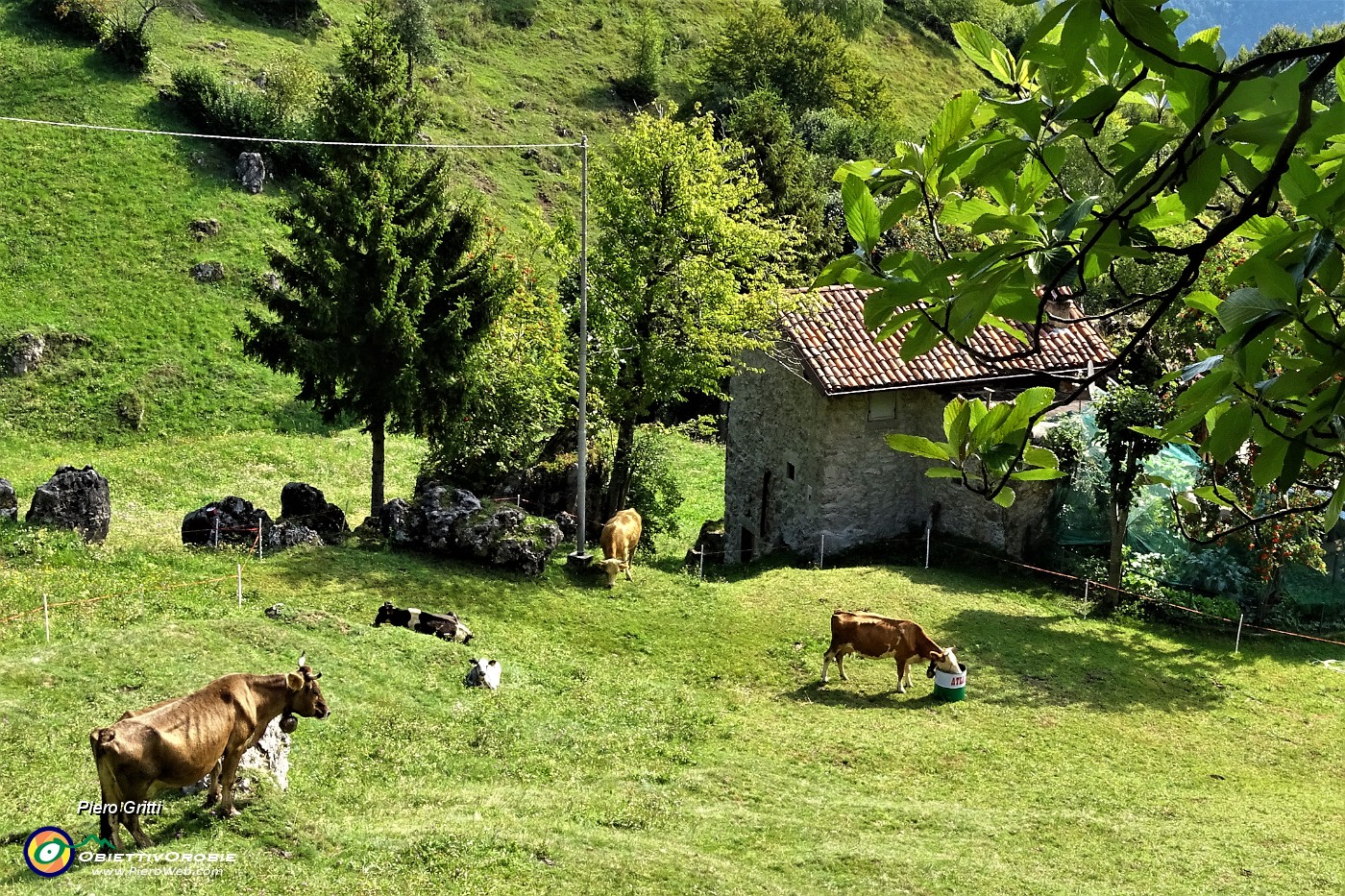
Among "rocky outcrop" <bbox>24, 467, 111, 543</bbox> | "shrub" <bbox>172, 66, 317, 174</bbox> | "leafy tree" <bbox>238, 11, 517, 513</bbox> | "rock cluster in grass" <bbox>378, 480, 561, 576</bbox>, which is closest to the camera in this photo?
"rocky outcrop" <bbox>24, 467, 111, 543</bbox>

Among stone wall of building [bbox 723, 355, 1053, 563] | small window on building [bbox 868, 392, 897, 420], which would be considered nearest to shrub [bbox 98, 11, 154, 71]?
stone wall of building [bbox 723, 355, 1053, 563]

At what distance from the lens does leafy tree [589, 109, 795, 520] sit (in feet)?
75.7

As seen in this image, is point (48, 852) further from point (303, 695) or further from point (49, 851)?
point (303, 695)

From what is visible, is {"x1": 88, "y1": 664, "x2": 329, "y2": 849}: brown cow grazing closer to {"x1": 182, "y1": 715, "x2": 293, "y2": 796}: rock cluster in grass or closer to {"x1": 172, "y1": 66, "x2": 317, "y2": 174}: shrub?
{"x1": 182, "y1": 715, "x2": 293, "y2": 796}: rock cluster in grass

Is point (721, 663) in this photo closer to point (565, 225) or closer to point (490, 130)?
point (565, 225)

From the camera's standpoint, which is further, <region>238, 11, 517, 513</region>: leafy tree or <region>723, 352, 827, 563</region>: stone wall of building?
<region>723, 352, 827, 563</region>: stone wall of building

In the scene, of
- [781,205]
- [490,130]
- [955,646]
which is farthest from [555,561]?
[490,130]

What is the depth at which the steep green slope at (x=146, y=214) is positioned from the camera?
30.2 metres

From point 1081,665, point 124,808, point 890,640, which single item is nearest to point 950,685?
point 890,640

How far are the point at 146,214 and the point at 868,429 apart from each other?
25.1m

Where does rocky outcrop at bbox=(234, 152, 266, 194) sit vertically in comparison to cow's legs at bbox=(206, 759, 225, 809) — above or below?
above

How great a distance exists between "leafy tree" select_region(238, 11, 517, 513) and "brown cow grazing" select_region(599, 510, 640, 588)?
390 cm

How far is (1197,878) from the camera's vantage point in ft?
34.5

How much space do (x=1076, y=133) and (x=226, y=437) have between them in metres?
30.0
